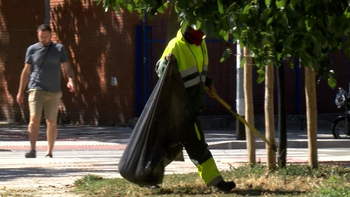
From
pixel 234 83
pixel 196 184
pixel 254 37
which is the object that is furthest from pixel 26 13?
pixel 254 37

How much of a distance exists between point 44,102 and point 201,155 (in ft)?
16.7

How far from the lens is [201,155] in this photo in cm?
900

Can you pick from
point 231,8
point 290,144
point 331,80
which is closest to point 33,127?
point 290,144

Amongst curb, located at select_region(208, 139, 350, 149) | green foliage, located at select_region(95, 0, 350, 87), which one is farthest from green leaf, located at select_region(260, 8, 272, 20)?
curb, located at select_region(208, 139, 350, 149)

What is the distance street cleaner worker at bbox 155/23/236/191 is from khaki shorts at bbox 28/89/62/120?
480 centimetres

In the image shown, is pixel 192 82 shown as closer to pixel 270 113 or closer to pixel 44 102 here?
pixel 270 113

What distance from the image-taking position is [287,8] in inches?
247

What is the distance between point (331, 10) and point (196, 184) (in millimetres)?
3668

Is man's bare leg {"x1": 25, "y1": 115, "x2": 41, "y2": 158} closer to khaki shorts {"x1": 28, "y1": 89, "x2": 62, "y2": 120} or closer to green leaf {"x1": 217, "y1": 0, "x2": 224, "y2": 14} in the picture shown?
khaki shorts {"x1": 28, "y1": 89, "x2": 62, "y2": 120}

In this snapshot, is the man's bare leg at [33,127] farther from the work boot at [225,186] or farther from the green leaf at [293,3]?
the green leaf at [293,3]

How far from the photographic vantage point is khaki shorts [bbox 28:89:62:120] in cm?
1354

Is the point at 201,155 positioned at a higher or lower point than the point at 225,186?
higher

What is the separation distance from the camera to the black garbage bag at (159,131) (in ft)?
28.3

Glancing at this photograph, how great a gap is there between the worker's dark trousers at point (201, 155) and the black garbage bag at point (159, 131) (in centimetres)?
11
